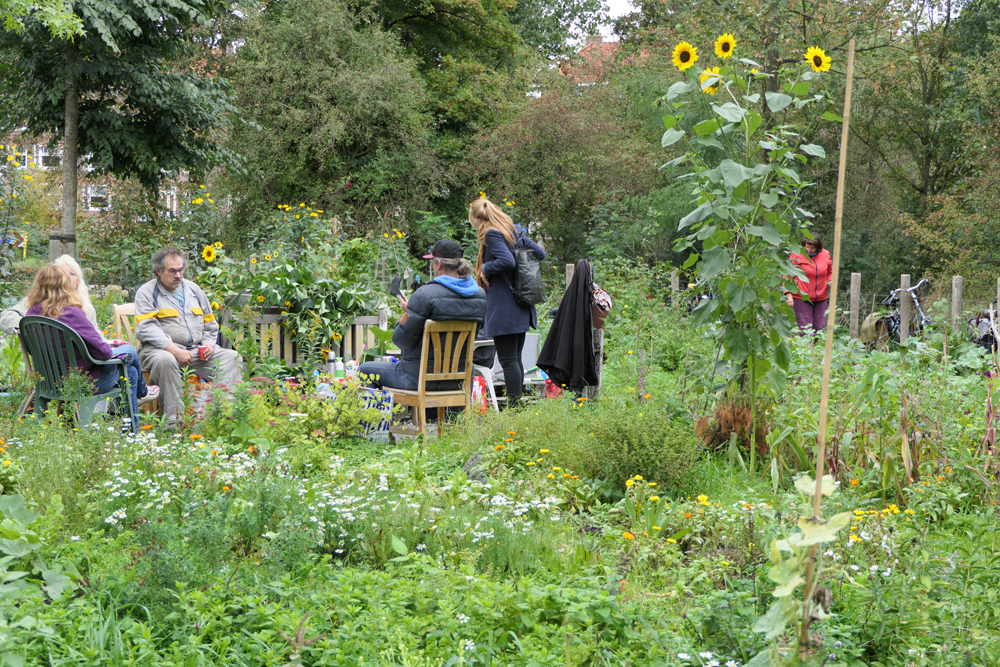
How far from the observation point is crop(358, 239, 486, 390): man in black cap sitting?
5.22m

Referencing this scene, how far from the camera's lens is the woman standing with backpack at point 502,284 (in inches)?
229

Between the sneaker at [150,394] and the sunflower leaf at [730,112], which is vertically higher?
the sunflower leaf at [730,112]

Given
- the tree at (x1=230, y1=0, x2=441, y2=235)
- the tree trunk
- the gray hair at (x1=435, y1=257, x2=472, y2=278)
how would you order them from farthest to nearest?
the tree at (x1=230, y1=0, x2=441, y2=235) → the tree trunk → the gray hair at (x1=435, y1=257, x2=472, y2=278)

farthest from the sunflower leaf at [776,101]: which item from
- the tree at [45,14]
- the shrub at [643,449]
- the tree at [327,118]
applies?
the tree at [327,118]

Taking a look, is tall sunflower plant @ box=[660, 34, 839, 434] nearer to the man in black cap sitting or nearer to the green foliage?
the man in black cap sitting

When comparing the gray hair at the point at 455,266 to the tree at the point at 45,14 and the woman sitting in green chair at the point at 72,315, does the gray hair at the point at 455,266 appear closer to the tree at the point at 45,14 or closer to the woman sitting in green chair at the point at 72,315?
the woman sitting in green chair at the point at 72,315

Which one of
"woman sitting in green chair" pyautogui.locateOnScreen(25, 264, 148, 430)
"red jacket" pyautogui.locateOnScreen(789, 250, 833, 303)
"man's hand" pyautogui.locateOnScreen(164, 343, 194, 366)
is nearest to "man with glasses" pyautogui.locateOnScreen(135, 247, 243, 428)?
"man's hand" pyautogui.locateOnScreen(164, 343, 194, 366)

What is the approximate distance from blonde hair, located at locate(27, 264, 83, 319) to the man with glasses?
612 mm

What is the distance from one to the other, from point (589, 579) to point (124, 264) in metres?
8.84

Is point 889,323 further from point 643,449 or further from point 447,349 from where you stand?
point 643,449

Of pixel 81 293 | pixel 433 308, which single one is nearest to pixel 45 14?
pixel 81 293

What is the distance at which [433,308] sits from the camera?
5.21 metres

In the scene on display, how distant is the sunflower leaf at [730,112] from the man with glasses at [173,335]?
3.49 m

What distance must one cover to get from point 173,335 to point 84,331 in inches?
35.0
